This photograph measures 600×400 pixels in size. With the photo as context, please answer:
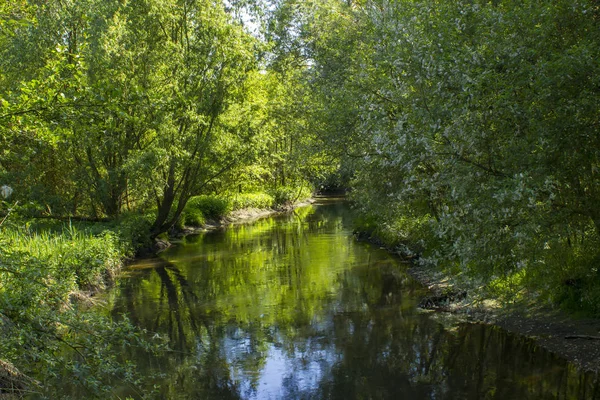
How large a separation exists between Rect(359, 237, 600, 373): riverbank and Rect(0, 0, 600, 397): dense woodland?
1.41ft

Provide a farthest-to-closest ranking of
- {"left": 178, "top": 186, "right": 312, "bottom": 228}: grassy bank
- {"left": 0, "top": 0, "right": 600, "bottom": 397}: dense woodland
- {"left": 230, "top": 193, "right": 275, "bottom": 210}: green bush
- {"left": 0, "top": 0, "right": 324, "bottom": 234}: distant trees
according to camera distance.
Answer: {"left": 230, "top": 193, "right": 275, "bottom": 210}: green bush → {"left": 178, "top": 186, "right": 312, "bottom": 228}: grassy bank → {"left": 0, "top": 0, "right": 324, "bottom": 234}: distant trees → {"left": 0, "top": 0, "right": 600, "bottom": 397}: dense woodland

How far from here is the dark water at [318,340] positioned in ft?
33.9

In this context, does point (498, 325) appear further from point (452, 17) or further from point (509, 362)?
point (452, 17)

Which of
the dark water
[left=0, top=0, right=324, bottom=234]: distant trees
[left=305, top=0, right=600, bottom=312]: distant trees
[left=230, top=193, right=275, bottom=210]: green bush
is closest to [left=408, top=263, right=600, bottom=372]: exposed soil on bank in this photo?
the dark water

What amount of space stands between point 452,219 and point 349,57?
14998 millimetres

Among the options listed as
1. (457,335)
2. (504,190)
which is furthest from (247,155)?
(504,190)

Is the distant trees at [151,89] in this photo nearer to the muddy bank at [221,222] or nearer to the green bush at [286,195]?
the muddy bank at [221,222]

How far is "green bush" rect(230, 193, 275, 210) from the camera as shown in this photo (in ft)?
144

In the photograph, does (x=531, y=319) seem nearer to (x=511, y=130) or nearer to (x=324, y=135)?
(x=511, y=130)

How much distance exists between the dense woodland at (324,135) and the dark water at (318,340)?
4.70 feet

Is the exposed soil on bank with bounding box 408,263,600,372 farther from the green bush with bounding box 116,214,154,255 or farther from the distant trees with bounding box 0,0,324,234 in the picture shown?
the green bush with bounding box 116,214,154,255

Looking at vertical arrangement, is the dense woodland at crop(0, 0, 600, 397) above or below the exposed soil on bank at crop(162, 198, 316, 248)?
above

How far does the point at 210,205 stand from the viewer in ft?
131

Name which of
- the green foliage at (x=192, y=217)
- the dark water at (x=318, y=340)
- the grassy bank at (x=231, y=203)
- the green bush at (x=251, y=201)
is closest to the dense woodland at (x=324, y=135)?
the dark water at (x=318, y=340)
